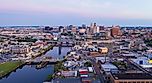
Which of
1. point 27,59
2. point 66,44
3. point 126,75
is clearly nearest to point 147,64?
point 126,75

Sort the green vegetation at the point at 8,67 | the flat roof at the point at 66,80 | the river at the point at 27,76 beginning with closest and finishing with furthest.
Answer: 1. the flat roof at the point at 66,80
2. the river at the point at 27,76
3. the green vegetation at the point at 8,67

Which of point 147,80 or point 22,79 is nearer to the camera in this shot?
point 147,80

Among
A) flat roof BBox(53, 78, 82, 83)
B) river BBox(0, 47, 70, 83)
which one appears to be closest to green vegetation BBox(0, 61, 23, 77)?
river BBox(0, 47, 70, 83)

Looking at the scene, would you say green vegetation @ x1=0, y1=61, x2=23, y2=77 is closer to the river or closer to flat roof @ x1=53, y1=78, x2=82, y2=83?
the river

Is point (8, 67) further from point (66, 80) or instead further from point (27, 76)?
point (66, 80)

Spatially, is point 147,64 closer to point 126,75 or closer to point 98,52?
point 126,75

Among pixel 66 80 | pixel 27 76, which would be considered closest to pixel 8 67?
pixel 27 76

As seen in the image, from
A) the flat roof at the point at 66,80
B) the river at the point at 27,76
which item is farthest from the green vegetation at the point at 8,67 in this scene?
the flat roof at the point at 66,80

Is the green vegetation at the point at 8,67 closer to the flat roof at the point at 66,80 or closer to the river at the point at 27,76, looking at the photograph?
the river at the point at 27,76

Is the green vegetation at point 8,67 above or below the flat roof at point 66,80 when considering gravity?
below
